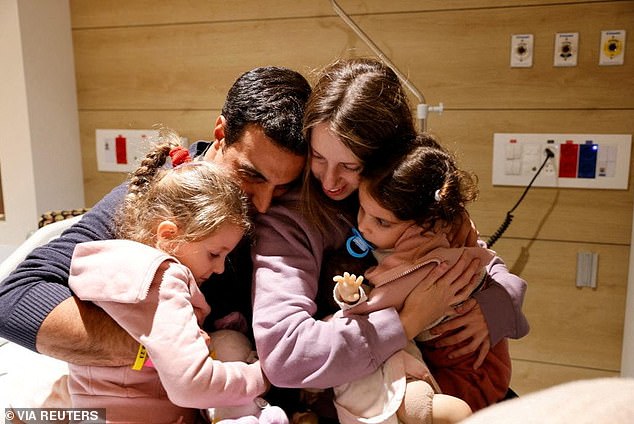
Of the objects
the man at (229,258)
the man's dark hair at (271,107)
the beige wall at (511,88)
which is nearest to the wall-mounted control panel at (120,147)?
the beige wall at (511,88)

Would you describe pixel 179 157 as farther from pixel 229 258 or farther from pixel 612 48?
pixel 612 48

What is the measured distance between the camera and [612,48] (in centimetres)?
177

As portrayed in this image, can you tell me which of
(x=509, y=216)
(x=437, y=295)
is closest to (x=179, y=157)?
(x=437, y=295)

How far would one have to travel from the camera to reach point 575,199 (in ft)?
6.16

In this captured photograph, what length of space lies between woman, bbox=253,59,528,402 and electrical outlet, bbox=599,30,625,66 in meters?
1.04

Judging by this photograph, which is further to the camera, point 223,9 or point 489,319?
point 223,9

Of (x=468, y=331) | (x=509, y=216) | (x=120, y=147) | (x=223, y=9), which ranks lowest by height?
(x=468, y=331)

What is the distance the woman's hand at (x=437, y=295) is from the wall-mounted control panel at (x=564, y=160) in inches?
35.1

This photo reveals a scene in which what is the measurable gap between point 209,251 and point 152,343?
0.67 ft

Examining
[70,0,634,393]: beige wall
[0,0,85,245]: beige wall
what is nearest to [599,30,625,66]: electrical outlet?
[70,0,634,393]: beige wall

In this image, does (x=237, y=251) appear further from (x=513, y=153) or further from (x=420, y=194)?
(x=513, y=153)

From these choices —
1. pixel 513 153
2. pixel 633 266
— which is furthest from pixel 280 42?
pixel 633 266

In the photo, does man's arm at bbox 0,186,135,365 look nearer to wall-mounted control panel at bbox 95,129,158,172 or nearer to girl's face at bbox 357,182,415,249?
girl's face at bbox 357,182,415,249

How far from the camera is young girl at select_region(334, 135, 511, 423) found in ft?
3.25
